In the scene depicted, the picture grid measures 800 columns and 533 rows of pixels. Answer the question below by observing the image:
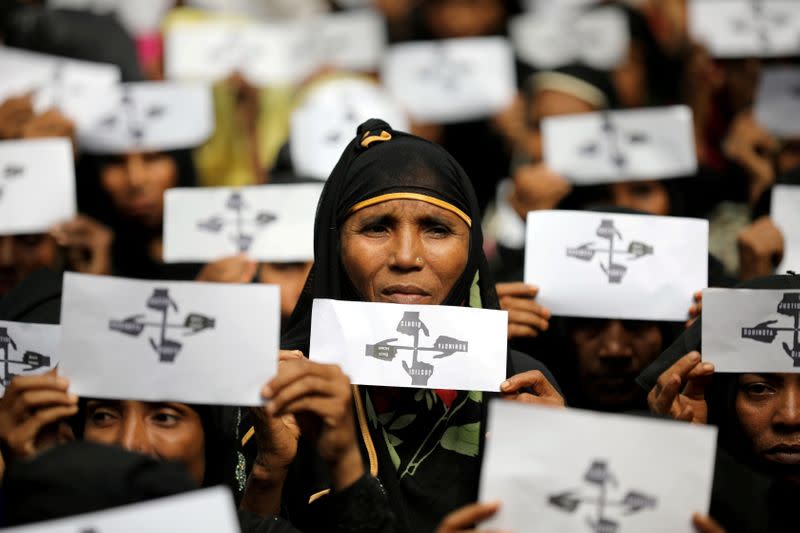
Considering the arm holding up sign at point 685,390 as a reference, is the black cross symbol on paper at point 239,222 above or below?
above

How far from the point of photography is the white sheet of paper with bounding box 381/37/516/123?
785cm

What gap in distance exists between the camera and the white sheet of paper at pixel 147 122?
6711 millimetres

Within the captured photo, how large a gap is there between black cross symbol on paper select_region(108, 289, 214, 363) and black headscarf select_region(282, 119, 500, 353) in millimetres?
717

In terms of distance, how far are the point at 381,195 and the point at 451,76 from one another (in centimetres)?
382

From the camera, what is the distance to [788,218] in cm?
526

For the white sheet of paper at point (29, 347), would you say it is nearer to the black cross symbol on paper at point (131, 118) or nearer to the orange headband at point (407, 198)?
the orange headband at point (407, 198)

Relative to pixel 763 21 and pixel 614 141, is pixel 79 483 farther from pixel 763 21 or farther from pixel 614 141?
pixel 763 21

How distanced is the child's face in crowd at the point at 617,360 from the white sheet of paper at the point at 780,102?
209 centimetres

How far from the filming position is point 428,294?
4109mm

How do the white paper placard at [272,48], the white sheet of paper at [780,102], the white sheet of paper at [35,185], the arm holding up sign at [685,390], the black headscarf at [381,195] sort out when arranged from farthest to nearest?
the white paper placard at [272,48], the white sheet of paper at [780,102], the white sheet of paper at [35,185], the black headscarf at [381,195], the arm holding up sign at [685,390]

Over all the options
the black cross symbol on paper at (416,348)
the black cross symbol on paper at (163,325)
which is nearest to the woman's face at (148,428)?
the black cross symbol on paper at (163,325)

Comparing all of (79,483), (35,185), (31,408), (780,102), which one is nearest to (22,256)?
(35,185)

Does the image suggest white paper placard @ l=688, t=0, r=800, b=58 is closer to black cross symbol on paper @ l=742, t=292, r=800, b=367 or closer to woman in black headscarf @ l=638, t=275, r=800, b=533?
woman in black headscarf @ l=638, t=275, r=800, b=533

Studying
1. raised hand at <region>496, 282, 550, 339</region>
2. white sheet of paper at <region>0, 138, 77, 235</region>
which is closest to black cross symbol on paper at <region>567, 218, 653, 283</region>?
raised hand at <region>496, 282, 550, 339</region>
